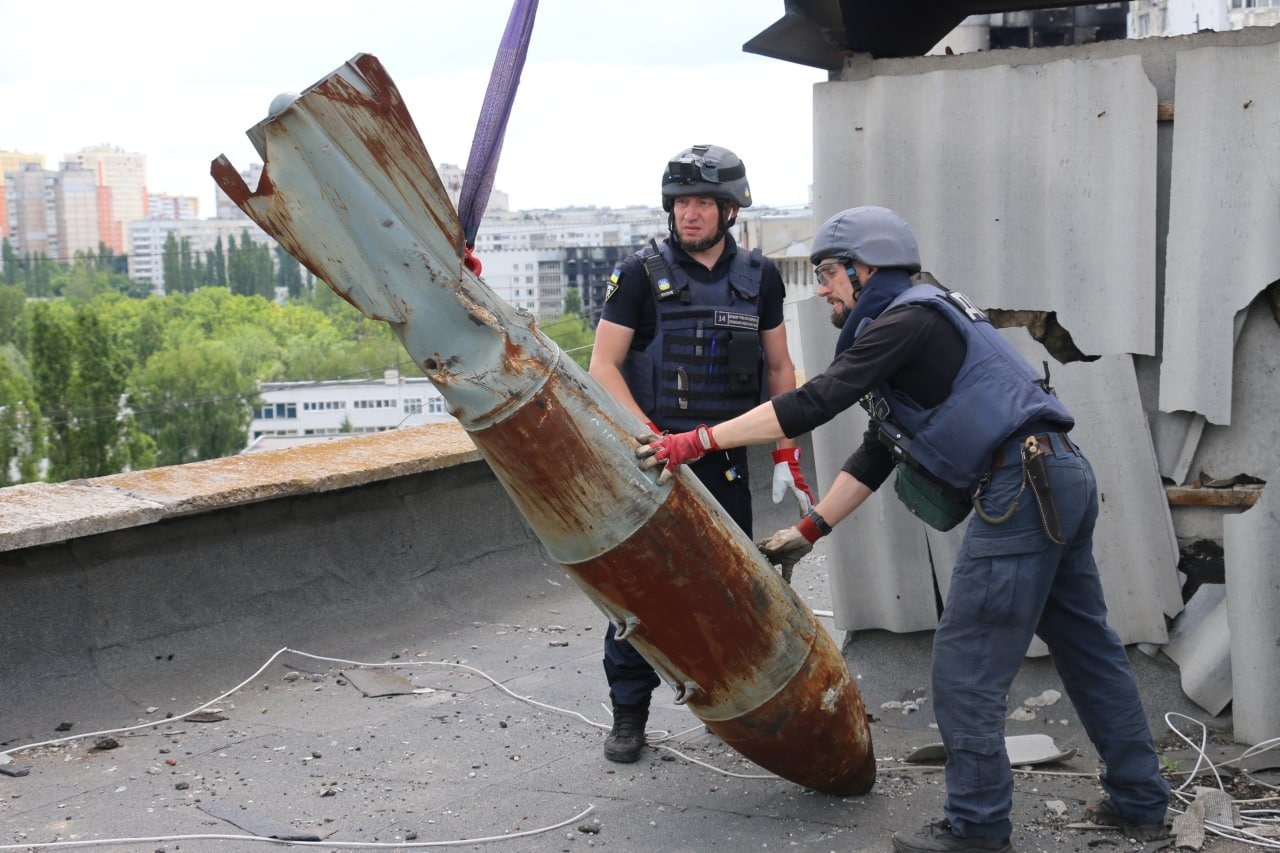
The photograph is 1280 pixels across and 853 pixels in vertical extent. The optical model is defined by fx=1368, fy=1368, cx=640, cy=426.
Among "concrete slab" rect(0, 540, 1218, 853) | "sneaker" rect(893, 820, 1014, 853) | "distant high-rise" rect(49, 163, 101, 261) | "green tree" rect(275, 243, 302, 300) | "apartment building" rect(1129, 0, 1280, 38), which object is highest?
"distant high-rise" rect(49, 163, 101, 261)

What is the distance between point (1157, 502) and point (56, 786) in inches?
145

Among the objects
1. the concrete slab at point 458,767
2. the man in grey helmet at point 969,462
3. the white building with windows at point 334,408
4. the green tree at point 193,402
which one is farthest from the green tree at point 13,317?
the man in grey helmet at point 969,462

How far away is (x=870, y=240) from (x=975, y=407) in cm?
55

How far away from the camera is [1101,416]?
4.55 meters

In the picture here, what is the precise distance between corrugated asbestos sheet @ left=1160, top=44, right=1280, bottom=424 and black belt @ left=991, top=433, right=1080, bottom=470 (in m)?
0.99

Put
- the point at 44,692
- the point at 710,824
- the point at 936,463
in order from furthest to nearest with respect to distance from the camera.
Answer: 1. the point at 44,692
2. the point at 710,824
3. the point at 936,463

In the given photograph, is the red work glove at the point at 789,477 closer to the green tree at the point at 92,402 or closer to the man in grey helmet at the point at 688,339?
the man in grey helmet at the point at 688,339

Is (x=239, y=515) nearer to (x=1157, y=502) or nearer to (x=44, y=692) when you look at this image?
(x=44, y=692)

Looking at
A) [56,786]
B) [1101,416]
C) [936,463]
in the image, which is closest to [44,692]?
[56,786]

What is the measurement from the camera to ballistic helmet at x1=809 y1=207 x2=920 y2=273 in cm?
379

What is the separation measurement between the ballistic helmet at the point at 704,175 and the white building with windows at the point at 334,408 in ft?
289

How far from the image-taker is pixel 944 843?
3.68 m

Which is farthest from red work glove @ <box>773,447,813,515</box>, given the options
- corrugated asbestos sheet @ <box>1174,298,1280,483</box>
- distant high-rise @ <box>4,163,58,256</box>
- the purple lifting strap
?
distant high-rise @ <box>4,163,58,256</box>

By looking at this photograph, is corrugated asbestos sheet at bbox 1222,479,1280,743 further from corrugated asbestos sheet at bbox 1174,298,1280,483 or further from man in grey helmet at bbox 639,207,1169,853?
man in grey helmet at bbox 639,207,1169,853
